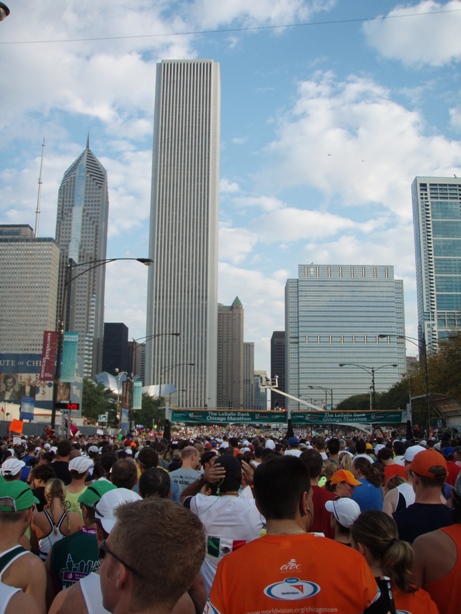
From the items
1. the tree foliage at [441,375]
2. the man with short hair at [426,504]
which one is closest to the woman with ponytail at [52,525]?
the man with short hair at [426,504]

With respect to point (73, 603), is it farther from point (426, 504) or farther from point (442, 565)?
point (426, 504)

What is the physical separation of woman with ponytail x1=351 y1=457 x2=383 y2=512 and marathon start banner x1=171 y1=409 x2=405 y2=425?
37.0 meters

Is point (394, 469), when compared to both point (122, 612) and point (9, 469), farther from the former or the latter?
point (122, 612)

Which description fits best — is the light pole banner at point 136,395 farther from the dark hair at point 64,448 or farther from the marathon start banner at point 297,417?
the dark hair at point 64,448

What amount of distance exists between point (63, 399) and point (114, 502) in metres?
23.6

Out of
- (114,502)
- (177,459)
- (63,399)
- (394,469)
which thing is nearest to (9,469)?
(114,502)

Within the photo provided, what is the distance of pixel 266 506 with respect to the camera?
333 cm

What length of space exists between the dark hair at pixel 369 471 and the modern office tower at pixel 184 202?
171 metres

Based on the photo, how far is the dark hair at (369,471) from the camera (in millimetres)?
7309

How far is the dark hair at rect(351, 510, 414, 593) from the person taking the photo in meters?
3.53

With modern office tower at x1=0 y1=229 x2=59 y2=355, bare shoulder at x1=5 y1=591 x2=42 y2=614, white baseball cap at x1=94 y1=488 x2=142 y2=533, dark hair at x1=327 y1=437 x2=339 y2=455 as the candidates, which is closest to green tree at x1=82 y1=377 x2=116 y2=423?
dark hair at x1=327 y1=437 x2=339 y2=455

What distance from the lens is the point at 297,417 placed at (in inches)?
1767

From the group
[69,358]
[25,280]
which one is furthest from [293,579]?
[25,280]

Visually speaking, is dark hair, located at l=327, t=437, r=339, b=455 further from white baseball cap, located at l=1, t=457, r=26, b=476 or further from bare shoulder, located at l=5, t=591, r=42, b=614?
bare shoulder, located at l=5, t=591, r=42, b=614
